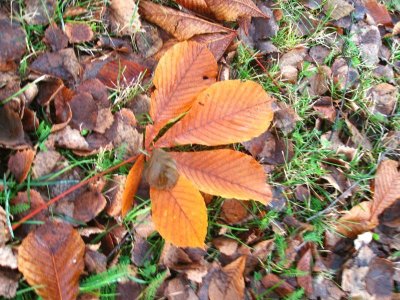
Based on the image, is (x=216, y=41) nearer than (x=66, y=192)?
No

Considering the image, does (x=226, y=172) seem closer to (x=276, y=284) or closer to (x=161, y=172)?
(x=161, y=172)

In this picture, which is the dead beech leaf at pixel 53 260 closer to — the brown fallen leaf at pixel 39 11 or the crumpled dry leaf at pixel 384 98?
the brown fallen leaf at pixel 39 11

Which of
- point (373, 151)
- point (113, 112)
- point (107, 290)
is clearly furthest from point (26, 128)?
point (373, 151)

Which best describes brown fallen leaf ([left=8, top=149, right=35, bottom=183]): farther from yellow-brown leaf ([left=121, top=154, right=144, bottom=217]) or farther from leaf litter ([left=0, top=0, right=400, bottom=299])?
yellow-brown leaf ([left=121, top=154, right=144, bottom=217])

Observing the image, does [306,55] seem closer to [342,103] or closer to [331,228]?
[342,103]

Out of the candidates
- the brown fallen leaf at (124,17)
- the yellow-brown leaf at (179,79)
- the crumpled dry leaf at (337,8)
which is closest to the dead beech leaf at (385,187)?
the crumpled dry leaf at (337,8)

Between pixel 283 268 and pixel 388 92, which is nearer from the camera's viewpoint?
pixel 283 268

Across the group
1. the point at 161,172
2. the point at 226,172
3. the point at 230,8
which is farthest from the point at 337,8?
the point at 161,172

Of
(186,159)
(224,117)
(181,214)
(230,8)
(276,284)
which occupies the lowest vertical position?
(276,284)
